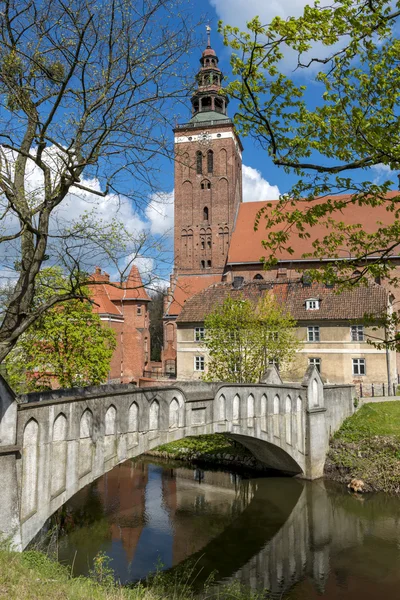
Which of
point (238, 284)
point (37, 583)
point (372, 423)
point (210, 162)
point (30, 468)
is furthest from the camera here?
point (210, 162)

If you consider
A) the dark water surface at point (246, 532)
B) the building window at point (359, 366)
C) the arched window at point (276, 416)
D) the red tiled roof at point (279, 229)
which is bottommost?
the dark water surface at point (246, 532)

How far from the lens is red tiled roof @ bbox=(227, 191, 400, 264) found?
136 ft

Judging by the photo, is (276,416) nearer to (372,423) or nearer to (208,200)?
(372,423)

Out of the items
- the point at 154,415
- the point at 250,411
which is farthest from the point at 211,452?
the point at 154,415

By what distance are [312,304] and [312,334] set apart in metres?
1.95

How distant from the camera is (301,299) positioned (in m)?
32.9

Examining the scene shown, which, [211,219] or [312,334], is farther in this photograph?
[211,219]

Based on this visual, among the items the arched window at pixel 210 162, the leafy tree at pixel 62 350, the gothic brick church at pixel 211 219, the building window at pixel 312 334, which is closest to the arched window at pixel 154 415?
the leafy tree at pixel 62 350

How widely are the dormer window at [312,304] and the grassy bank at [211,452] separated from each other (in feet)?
40.4

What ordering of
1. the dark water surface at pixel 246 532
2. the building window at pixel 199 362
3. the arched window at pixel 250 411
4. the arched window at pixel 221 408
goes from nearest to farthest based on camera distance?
1. the dark water surface at pixel 246 532
2. the arched window at pixel 221 408
3. the arched window at pixel 250 411
4. the building window at pixel 199 362

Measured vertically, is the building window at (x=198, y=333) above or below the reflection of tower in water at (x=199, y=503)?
above

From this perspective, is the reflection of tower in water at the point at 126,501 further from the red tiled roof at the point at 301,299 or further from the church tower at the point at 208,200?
the church tower at the point at 208,200

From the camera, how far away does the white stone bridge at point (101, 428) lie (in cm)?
718

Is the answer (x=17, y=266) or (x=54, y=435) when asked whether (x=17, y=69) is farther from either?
(x=54, y=435)
